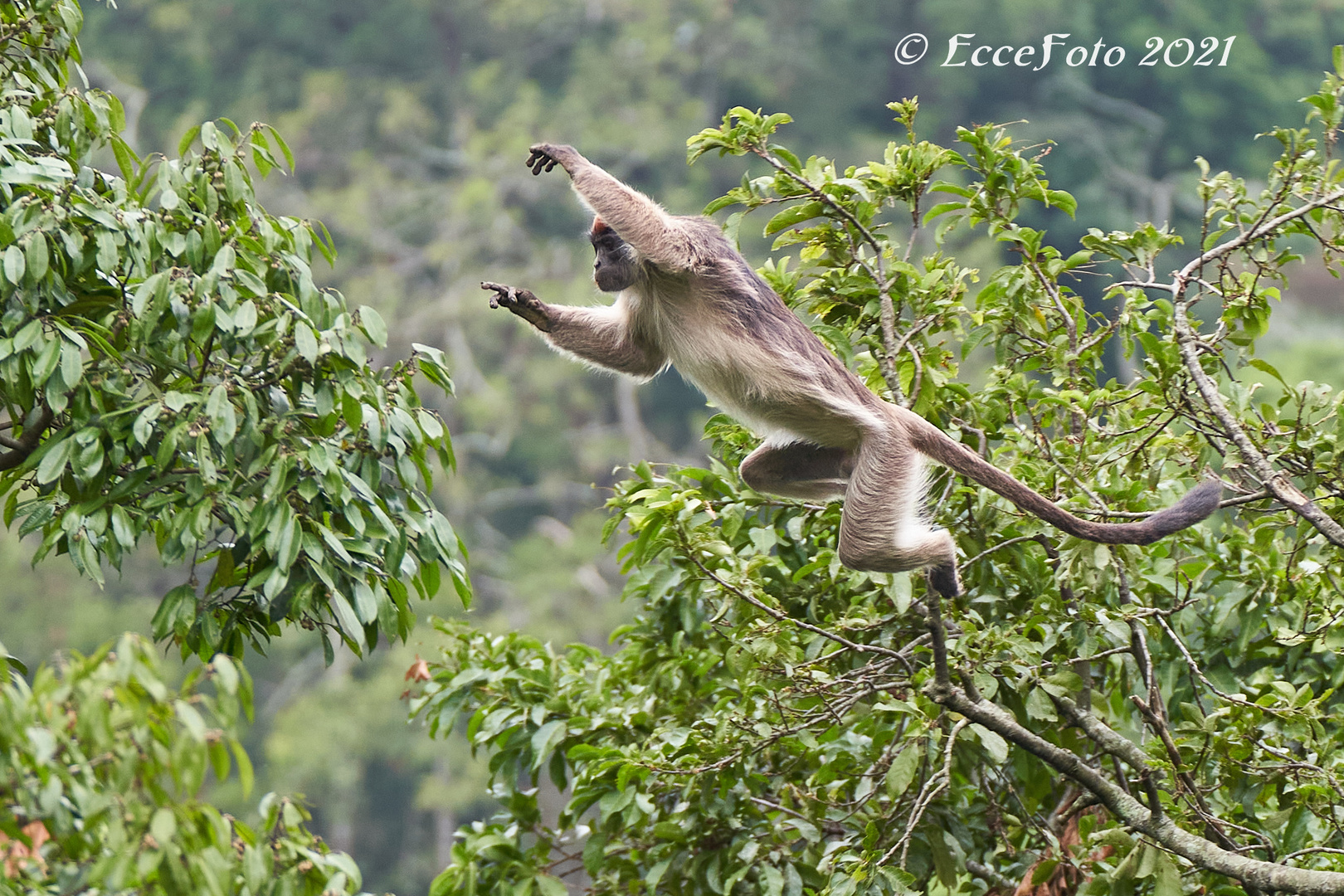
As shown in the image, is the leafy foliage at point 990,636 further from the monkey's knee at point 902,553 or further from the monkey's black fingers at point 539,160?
the monkey's black fingers at point 539,160

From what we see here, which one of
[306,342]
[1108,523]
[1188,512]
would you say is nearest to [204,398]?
[306,342]

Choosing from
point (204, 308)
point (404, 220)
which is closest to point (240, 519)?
point (204, 308)

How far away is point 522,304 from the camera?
448 cm

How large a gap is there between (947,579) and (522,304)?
1.68 meters

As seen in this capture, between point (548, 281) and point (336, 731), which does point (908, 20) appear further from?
point (336, 731)

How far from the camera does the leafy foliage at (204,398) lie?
3137 millimetres

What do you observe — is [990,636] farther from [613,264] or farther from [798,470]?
[613,264]

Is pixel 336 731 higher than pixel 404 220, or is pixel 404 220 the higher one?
pixel 404 220

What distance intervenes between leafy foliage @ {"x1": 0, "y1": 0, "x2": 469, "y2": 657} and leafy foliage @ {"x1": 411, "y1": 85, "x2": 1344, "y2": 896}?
80cm

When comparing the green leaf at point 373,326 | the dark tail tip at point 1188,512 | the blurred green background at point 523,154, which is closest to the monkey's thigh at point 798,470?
the dark tail tip at point 1188,512

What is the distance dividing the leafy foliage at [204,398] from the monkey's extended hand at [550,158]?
78 cm

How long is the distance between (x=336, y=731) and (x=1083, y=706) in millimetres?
20298

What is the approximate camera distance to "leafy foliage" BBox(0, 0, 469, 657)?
3137 mm

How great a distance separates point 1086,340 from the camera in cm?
455
